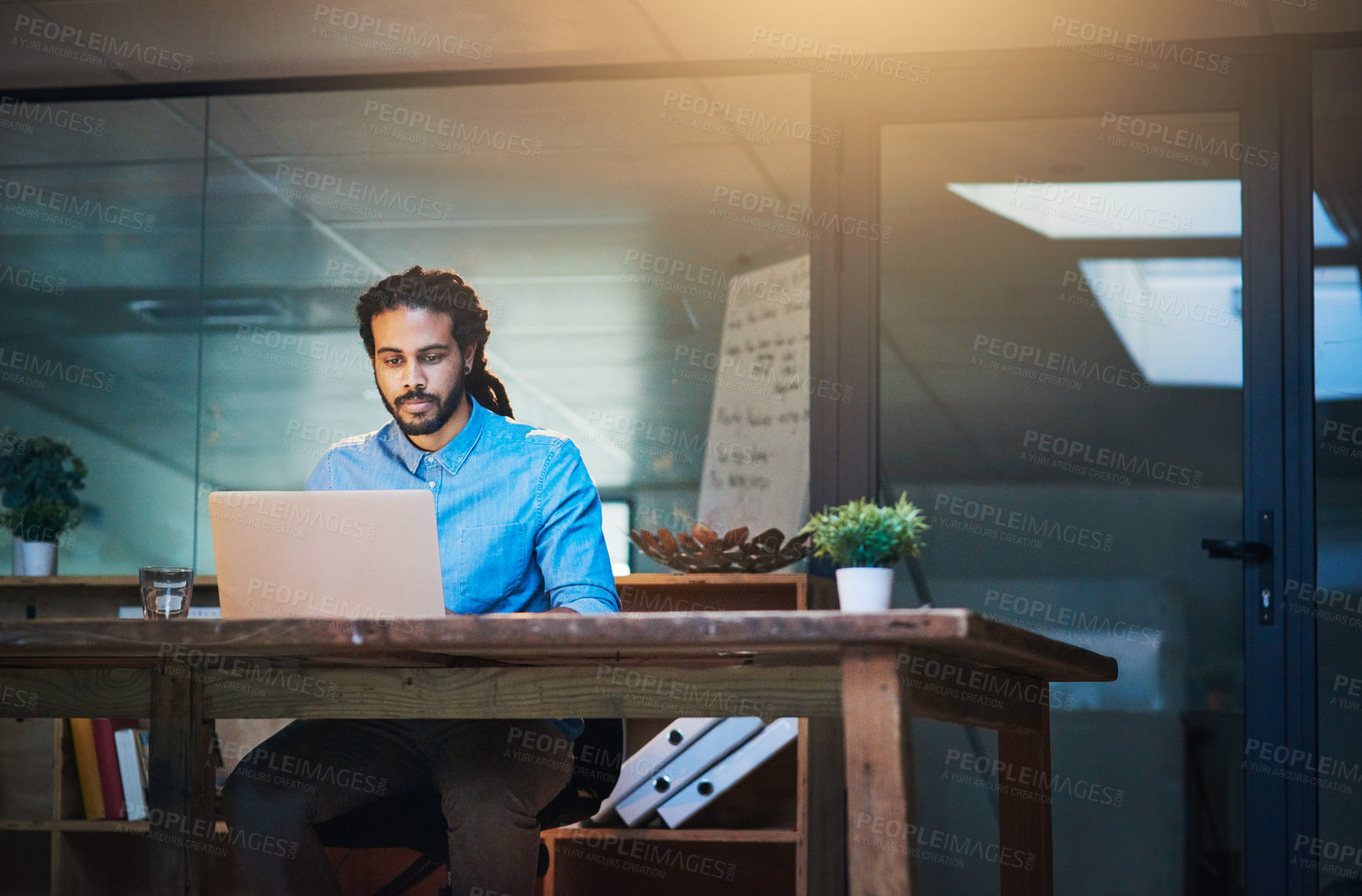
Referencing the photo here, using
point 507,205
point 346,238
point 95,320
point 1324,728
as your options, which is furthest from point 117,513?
Answer: point 1324,728

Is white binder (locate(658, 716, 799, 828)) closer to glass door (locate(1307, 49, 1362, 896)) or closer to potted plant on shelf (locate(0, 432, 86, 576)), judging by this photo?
glass door (locate(1307, 49, 1362, 896))

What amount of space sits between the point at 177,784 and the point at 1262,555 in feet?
7.90

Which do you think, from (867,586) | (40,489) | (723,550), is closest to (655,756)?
(723,550)

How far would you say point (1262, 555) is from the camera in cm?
310

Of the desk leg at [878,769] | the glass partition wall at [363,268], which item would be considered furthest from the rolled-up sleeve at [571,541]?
the glass partition wall at [363,268]

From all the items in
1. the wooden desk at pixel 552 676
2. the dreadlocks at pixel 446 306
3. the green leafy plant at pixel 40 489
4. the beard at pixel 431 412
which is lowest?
the wooden desk at pixel 552 676

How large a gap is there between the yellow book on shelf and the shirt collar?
1399 millimetres

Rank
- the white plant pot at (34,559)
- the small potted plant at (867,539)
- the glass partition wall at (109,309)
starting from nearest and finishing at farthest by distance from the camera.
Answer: the small potted plant at (867,539), the white plant pot at (34,559), the glass partition wall at (109,309)

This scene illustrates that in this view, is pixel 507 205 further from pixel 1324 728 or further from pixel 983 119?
pixel 1324 728

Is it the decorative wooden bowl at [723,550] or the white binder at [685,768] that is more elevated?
the decorative wooden bowl at [723,550]

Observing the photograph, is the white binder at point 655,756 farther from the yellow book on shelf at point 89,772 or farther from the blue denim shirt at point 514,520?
the yellow book on shelf at point 89,772

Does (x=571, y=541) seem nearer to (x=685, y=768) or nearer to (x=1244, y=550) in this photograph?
(x=685, y=768)

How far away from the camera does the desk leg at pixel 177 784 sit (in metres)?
1.52

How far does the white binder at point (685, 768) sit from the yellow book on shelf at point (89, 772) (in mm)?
1202
